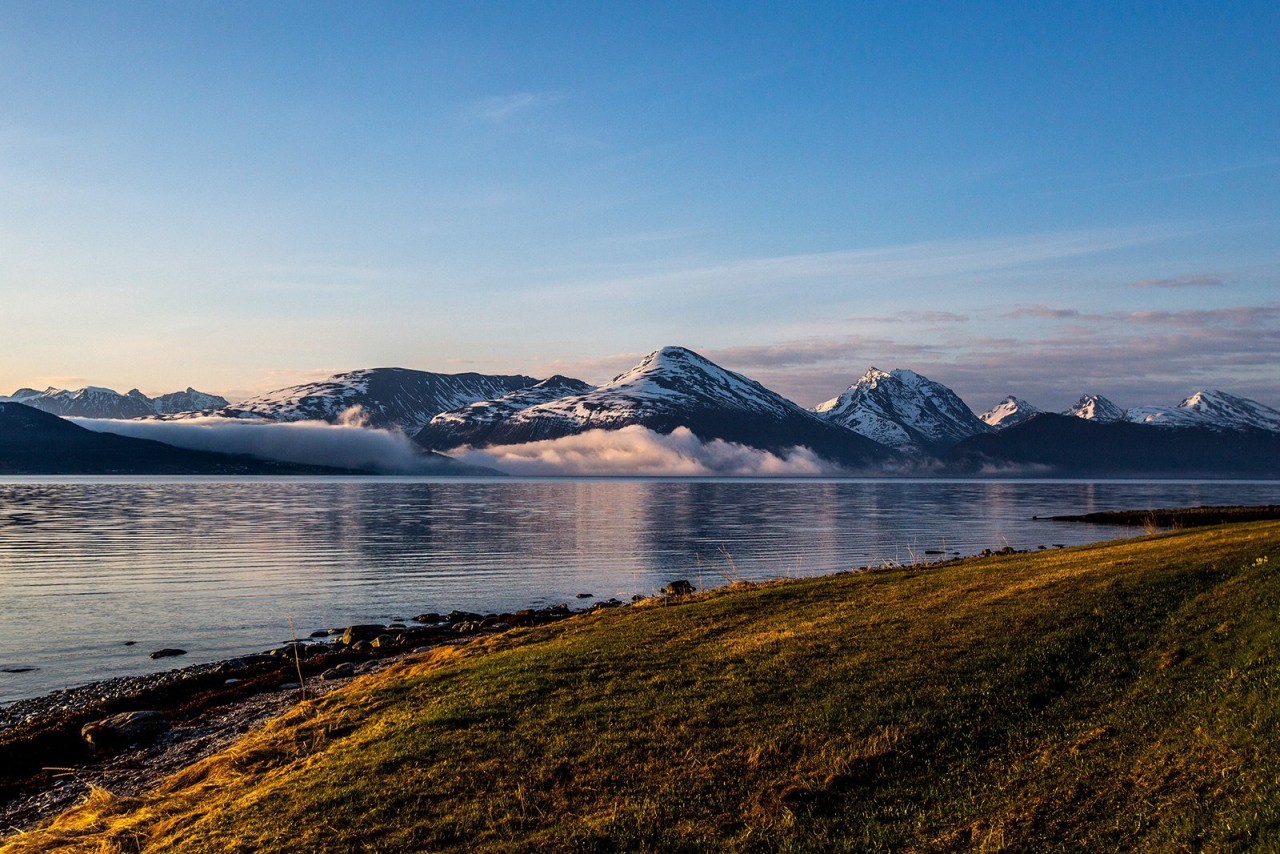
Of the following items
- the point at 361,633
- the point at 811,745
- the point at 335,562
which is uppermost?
the point at 811,745

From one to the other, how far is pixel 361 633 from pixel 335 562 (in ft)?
102

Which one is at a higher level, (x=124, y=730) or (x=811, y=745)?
(x=811, y=745)

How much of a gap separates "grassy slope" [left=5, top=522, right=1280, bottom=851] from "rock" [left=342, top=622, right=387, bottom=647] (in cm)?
1407

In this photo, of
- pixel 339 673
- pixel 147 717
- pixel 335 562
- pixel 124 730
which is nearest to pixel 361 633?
pixel 339 673

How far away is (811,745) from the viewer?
14609 millimetres

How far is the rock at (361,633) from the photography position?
3706cm

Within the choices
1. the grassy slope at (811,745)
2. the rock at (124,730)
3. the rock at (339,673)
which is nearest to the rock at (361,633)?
the rock at (339,673)

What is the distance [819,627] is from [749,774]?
9.99 meters

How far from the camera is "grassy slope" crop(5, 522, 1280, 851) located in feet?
38.8

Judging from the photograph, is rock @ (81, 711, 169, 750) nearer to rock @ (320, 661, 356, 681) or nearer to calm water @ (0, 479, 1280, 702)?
rock @ (320, 661, 356, 681)

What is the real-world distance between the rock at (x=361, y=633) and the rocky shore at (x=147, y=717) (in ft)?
0.58

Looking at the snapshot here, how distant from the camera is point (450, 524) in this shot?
357 ft

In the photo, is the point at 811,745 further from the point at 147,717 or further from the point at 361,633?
the point at 361,633

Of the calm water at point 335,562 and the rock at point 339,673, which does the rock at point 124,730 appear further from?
the calm water at point 335,562
